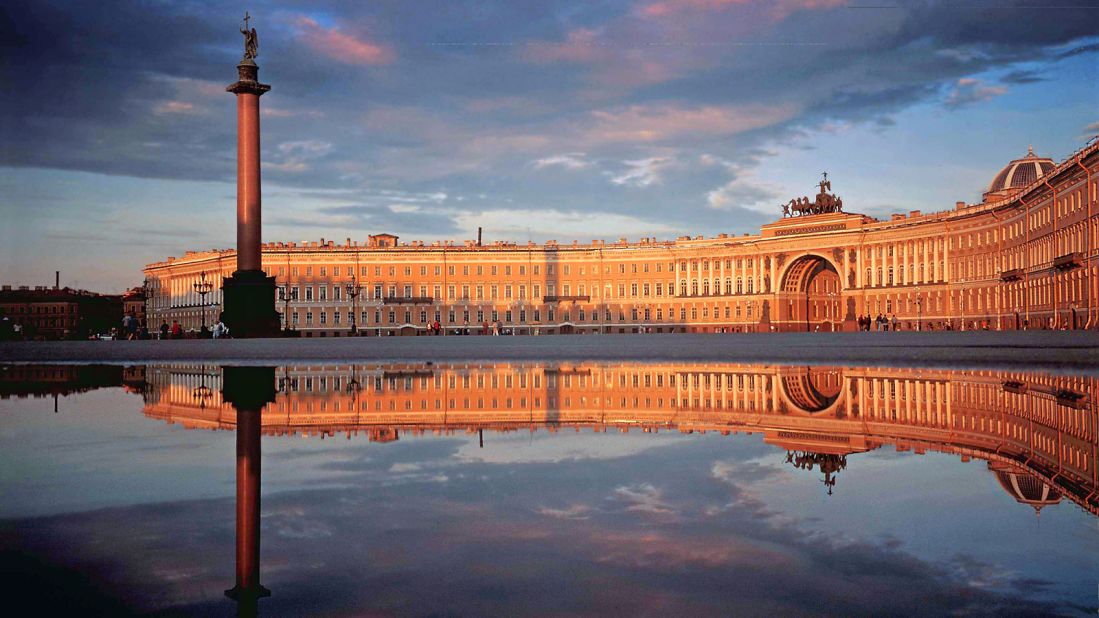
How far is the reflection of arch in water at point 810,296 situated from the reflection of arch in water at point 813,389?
94035 mm

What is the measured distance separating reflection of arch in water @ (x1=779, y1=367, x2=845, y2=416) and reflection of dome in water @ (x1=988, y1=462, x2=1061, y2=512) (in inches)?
143

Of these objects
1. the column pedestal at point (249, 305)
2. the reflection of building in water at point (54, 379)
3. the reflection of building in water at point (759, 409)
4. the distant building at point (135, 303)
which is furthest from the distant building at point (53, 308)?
the reflection of building in water at point (759, 409)

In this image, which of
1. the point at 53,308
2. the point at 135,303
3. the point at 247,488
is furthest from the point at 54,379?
the point at 135,303

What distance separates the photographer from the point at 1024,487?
5812 mm

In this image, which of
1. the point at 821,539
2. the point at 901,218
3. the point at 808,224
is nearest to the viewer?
the point at 821,539

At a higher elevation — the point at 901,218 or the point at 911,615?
the point at 901,218

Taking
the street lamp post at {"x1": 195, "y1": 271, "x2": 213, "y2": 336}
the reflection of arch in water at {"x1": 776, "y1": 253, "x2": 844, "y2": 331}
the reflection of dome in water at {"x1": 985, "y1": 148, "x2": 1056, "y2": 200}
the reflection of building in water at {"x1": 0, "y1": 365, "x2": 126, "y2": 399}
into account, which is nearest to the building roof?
the reflection of dome in water at {"x1": 985, "y1": 148, "x2": 1056, "y2": 200}

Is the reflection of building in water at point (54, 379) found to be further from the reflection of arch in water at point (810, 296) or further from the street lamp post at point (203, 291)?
the reflection of arch in water at point (810, 296)

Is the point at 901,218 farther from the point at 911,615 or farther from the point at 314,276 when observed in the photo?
the point at 911,615

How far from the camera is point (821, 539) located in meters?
4.51

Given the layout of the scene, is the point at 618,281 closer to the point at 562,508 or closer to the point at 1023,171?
the point at 1023,171

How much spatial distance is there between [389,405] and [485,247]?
11110 centimetres

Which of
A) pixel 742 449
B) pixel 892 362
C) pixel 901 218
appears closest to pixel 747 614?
pixel 742 449

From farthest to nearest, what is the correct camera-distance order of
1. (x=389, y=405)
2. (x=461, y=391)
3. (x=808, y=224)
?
(x=808, y=224) < (x=461, y=391) < (x=389, y=405)
